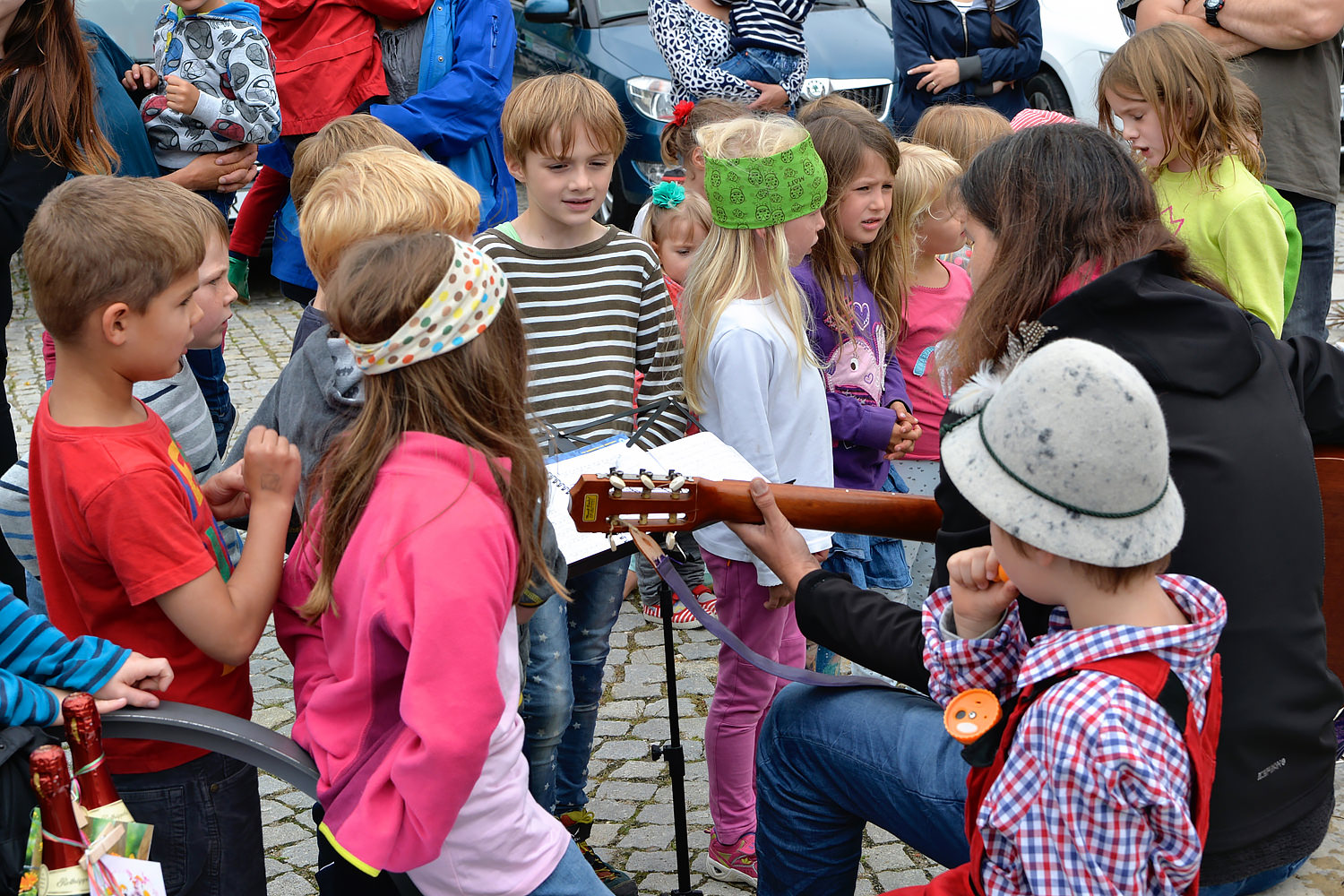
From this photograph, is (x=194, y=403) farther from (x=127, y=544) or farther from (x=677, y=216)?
(x=677, y=216)

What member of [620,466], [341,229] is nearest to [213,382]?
[341,229]

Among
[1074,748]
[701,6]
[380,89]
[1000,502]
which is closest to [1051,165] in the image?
[1000,502]

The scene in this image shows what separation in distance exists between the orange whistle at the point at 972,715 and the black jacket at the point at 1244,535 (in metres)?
0.23

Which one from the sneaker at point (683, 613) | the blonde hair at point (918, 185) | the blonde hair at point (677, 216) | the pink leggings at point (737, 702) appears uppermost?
the blonde hair at point (918, 185)

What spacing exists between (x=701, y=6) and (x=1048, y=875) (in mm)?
4468

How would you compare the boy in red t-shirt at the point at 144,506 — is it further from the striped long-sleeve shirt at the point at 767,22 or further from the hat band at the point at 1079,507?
the striped long-sleeve shirt at the point at 767,22

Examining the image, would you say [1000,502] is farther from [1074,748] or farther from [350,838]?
[350,838]

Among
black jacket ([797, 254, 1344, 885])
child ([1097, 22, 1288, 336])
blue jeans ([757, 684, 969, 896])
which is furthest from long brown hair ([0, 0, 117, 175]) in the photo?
child ([1097, 22, 1288, 336])

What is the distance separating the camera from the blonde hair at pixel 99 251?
6.52ft

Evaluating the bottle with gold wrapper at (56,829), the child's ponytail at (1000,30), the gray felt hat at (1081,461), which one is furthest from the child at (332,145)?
the child's ponytail at (1000,30)

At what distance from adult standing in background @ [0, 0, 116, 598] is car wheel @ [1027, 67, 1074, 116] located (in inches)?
247

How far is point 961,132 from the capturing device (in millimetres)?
4320

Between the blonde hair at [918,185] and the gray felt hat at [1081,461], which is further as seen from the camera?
the blonde hair at [918,185]

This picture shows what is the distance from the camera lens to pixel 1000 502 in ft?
5.09
